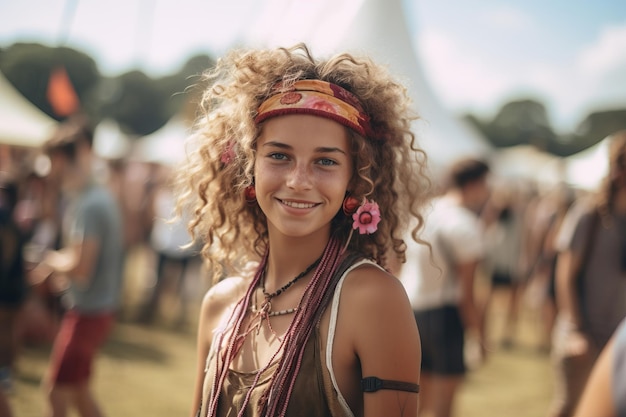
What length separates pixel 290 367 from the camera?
1661 mm

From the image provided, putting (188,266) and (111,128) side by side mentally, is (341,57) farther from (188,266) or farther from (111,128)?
(111,128)

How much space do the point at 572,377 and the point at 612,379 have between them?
10.0 feet

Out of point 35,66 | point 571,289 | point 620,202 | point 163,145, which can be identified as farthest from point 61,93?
point 620,202

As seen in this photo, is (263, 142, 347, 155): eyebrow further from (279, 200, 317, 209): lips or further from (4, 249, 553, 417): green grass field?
(4, 249, 553, 417): green grass field

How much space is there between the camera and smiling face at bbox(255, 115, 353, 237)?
175cm

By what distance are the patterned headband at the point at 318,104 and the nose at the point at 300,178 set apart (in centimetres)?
16

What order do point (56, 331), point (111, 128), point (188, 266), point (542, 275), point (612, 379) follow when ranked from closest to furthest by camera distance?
point (612, 379) < point (56, 331) < point (542, 275) < point (188, 266) < point (111, 128)

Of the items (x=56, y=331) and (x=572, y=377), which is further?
(x=56, y=331)

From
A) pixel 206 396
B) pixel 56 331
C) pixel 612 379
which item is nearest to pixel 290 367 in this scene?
pixel 206 396

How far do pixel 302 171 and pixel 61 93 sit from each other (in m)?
8.66

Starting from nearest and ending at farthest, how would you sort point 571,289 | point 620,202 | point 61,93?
point 620,202
point 571,289
point 61,93

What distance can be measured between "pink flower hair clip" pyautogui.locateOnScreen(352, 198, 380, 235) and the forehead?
0.18 m

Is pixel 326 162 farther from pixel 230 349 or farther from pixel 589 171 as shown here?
pixel 589 171

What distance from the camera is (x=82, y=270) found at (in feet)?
12.9
